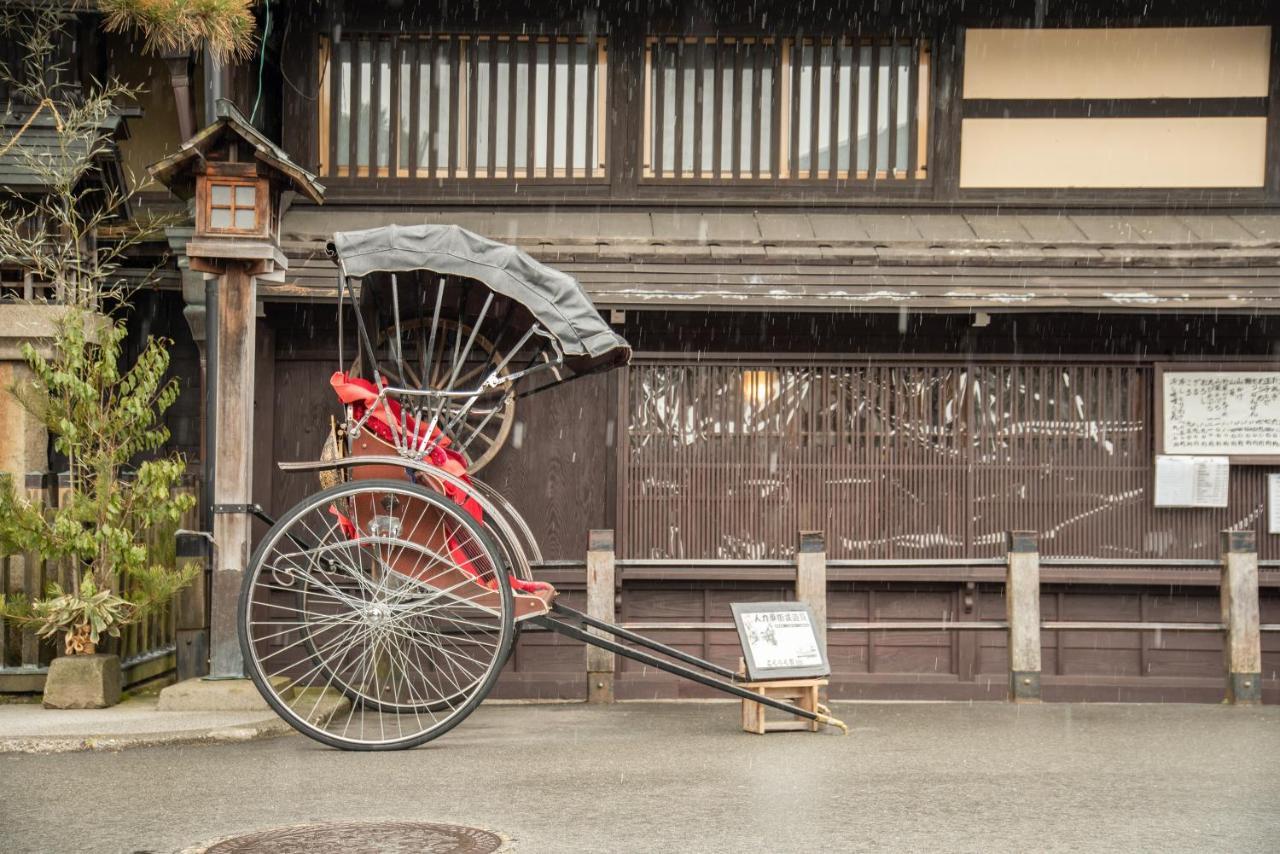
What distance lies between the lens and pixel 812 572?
10273 mm

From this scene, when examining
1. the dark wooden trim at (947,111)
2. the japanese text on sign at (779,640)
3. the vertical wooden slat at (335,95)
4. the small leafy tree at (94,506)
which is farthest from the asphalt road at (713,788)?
the vertical wooden slat at (335,95)

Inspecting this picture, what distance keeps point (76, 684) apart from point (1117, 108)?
8.94m

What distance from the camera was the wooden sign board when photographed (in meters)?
8.75

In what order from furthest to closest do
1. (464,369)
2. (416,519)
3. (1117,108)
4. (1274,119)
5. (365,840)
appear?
(1117,108) < (1274,119) < (464,369) < (416,519) < (365,840)

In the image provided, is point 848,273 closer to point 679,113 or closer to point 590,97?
point 679,113

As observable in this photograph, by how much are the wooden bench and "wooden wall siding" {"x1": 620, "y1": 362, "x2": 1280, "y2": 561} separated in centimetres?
254

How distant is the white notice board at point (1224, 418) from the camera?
11477mm

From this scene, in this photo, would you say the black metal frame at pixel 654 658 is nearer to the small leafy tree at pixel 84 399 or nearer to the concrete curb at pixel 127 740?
the concrete curb at pixel 127 740

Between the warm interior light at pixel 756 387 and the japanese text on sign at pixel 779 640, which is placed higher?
the warm interior light at pixel 756 387

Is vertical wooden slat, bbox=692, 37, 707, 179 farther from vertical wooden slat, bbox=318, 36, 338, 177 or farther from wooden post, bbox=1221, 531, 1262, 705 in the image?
wooden post, bbox=1221, 531, 1262, 705

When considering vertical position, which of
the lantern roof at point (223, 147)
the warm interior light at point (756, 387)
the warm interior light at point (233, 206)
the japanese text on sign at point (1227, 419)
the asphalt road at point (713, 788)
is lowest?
the asphalt road at point (713, 788)

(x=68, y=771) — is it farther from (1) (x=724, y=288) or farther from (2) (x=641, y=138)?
(2) (x=641, y=138)

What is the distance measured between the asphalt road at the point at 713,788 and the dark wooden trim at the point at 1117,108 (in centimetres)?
511

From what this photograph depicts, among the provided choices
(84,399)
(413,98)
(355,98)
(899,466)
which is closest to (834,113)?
(899,466)
